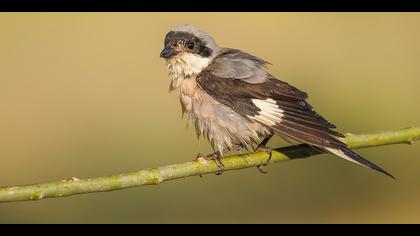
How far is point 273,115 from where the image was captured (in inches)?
139

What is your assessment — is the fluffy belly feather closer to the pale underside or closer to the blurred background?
the pale underside

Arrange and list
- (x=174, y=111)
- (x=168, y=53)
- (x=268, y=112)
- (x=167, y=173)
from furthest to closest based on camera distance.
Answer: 1. (x=174, y=111)
2. (x=168, y=53)
3. (x=268, y=112)
4. (x=167, y=173)

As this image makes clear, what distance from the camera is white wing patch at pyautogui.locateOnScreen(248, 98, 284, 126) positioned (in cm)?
351

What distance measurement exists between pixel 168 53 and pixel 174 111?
262cm

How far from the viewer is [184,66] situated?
375 centimetres

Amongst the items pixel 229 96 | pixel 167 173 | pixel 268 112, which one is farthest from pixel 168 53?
pixel 167 173

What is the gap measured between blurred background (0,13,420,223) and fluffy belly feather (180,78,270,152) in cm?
140

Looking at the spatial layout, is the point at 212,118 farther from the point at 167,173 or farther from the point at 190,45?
the point at 167,173

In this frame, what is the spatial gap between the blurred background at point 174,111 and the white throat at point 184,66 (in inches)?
57.4

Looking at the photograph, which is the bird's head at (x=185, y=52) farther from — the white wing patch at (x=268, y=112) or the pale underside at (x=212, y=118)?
the white wing patch at (x=268, y=112)

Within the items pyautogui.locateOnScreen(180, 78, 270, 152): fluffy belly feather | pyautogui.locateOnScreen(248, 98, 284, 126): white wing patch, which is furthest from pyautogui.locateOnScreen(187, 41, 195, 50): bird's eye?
pyautogui.locateOnScreen(248, 98, 284, 126): white wing patch
